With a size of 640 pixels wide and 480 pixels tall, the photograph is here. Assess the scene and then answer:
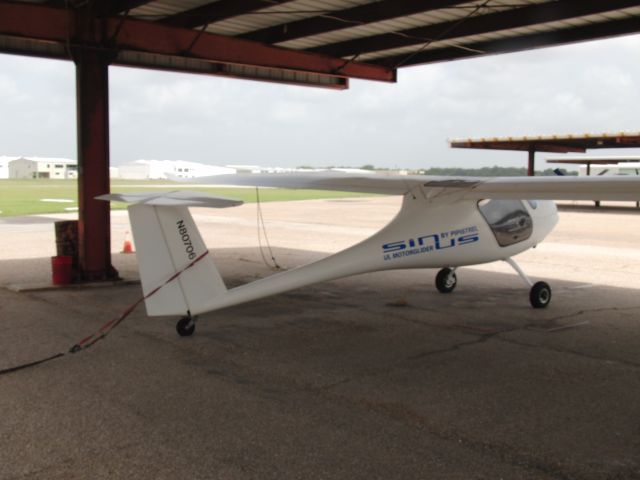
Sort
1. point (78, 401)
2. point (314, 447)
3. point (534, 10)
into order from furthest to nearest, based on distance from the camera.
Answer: point (534, 10)
point (78, 401)
point (314, 447)

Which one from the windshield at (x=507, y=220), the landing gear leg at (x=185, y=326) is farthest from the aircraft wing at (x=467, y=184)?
the landing gear leg at (x=185, y=326)

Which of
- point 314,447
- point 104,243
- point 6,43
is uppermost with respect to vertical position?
point 6,43

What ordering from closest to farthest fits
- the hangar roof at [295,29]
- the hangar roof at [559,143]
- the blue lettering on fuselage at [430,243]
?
the blue lettering on fuselage at [430,243] < the hangar roof at [295,29] < the hangar roof at [559,143]

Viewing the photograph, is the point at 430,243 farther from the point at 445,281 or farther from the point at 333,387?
the point at 333,387

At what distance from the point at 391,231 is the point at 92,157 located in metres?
6.00

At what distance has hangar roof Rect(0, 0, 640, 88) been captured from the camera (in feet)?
35.9

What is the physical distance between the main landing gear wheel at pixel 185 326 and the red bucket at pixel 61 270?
4.71m

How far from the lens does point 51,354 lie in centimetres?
723

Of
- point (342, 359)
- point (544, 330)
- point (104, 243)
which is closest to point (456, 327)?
point (544, 330)

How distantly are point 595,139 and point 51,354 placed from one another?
3476 centimetres

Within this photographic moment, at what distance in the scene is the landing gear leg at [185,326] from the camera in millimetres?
7729

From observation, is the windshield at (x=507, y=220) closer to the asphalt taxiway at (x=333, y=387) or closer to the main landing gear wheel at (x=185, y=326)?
the asphalt taxiway at (x=333, y=387)

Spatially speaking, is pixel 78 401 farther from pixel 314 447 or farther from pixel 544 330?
pixel 544 330

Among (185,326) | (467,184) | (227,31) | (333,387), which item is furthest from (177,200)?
(227,31)
